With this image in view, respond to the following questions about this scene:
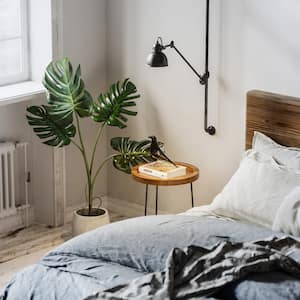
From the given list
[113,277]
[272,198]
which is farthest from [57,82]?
[113,277]

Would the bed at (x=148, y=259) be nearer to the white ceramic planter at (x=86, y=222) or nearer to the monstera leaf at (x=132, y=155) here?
the monstera leaf at (x=132, y=155)

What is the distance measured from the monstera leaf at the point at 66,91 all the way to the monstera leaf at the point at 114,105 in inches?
2.3

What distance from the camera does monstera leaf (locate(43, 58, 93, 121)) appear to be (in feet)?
15.7

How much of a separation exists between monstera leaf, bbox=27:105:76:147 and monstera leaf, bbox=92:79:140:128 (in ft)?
0.57

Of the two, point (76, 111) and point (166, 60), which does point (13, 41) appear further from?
point (166, 60)

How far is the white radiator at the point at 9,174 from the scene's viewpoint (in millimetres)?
4934

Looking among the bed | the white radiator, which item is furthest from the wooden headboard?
the white radiator

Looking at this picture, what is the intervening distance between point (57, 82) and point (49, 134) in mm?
291

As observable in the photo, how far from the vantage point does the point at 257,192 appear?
4039 millimetres

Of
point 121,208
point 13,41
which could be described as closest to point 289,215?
point 121,208

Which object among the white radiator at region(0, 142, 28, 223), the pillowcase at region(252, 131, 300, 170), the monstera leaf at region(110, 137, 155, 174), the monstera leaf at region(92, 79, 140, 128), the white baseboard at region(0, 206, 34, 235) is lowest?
the white baseboard at region(0, 206, 34, 235)

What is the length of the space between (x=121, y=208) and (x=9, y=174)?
2.64ft

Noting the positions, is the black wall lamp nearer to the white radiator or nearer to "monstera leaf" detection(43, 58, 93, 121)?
"monstera leaf" detection(43, 58, 93, 121)

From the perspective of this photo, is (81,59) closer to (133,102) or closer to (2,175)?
(133,102)
